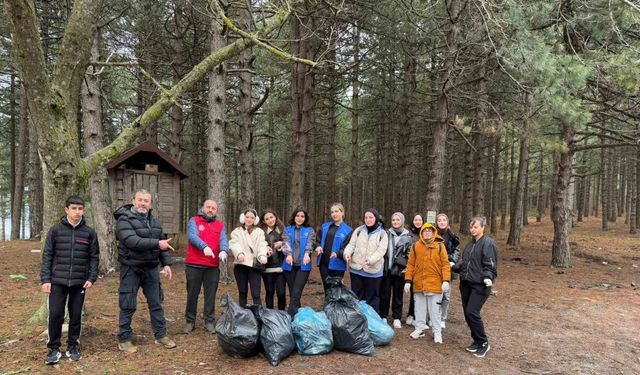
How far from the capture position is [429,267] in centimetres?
521

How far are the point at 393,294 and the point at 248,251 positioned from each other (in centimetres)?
234

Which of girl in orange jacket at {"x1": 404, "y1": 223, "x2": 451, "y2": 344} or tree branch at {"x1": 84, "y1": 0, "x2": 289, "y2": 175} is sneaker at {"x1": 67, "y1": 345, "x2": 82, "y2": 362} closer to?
tree branch at {"x1": 84, "y1": 0, "x2": 289, "y2": 175}

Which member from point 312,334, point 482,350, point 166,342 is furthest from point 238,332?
point 482,350

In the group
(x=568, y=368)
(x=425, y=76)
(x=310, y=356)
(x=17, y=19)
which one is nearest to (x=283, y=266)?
(x=310, y=356)

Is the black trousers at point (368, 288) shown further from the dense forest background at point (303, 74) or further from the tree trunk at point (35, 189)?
the tree trunk at point (35, 189)

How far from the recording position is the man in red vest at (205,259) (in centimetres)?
511

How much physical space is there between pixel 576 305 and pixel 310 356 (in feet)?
18.8

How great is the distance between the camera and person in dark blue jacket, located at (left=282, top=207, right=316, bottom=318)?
566 centimetres

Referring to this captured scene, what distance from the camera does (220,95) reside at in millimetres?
7637

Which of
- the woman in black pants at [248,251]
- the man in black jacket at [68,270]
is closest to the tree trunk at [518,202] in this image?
the woman in black pants at [248,251]

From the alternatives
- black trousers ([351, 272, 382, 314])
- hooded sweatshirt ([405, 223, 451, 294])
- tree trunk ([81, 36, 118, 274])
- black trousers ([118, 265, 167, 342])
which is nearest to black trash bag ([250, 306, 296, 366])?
black trousers ([118, 265, 167, 342])

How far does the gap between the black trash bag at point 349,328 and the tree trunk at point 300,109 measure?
583cm

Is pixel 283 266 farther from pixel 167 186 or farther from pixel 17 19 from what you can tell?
pixel 167 186

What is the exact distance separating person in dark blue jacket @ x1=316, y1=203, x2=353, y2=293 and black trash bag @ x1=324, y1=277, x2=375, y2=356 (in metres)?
0.94
